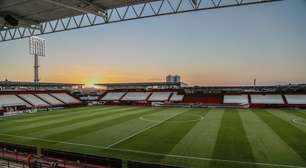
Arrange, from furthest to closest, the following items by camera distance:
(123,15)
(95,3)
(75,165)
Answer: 1. (123,15)
2. (95,3)
3. (75,165)

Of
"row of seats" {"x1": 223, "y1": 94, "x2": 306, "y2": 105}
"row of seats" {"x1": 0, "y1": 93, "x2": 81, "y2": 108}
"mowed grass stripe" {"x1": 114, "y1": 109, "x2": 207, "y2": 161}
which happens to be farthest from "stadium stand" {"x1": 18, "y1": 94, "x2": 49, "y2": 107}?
"row of seats" {"x1": 223, "y1": 94, "x2": 306, "y2": 105}

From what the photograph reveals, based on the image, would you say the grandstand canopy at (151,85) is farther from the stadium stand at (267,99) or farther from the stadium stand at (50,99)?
the stadium stand at (267,99)

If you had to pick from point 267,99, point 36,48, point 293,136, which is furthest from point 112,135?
point 36,48

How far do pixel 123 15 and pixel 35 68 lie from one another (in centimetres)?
5591

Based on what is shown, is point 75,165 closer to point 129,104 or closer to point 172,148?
point 172,148

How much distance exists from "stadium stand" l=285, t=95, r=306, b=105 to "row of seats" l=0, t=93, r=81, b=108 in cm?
3985

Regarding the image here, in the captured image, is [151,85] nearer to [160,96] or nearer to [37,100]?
[160,96]

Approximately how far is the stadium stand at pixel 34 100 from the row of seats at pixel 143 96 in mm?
14758

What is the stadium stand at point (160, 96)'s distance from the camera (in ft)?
170

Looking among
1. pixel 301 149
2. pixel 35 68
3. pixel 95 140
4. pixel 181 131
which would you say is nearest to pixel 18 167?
pixel 95 140

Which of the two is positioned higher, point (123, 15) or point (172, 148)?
point (123, 15)

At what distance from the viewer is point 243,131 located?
63.7ft

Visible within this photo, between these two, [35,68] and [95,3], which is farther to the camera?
[35,68]

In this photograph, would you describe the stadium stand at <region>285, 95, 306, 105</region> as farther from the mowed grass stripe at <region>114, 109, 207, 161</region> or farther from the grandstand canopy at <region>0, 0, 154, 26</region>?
the grandstand canopy at <region>0, 0, 154, 26</region>
